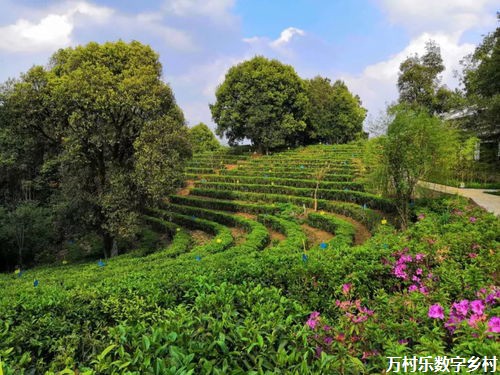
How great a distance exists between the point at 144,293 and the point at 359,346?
2405 millimetres

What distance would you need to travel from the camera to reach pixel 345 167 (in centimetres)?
1997

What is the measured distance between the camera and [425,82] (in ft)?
105

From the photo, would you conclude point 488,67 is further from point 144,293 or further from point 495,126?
point 144,293

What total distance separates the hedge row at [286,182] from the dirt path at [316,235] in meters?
4.24

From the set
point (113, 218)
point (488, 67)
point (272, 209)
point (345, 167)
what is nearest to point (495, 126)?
point (488, 67)

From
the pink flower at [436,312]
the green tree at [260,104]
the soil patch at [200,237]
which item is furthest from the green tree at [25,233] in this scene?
the green tree at [260,104]

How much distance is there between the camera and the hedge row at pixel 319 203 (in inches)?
471

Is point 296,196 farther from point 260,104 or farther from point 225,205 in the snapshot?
point 260,104

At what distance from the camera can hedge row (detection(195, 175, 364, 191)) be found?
627 inches

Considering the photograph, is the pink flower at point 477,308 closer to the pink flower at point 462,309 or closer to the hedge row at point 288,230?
the pink flower at point 462,309

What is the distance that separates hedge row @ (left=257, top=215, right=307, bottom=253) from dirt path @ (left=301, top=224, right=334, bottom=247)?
37cm

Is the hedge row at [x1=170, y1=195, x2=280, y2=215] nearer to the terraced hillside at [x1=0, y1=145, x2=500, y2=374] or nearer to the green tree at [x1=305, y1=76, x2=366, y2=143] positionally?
the terraced hillside at [x1=0, y1=145, x2=500, y2=374]

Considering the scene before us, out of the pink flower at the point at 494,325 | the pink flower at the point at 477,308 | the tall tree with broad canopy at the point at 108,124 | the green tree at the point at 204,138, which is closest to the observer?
the pink flower at the point at 494,325

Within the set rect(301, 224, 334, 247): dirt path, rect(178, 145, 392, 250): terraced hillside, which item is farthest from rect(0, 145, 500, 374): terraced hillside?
rect(178, 145, 392, 250): terraced hillside
